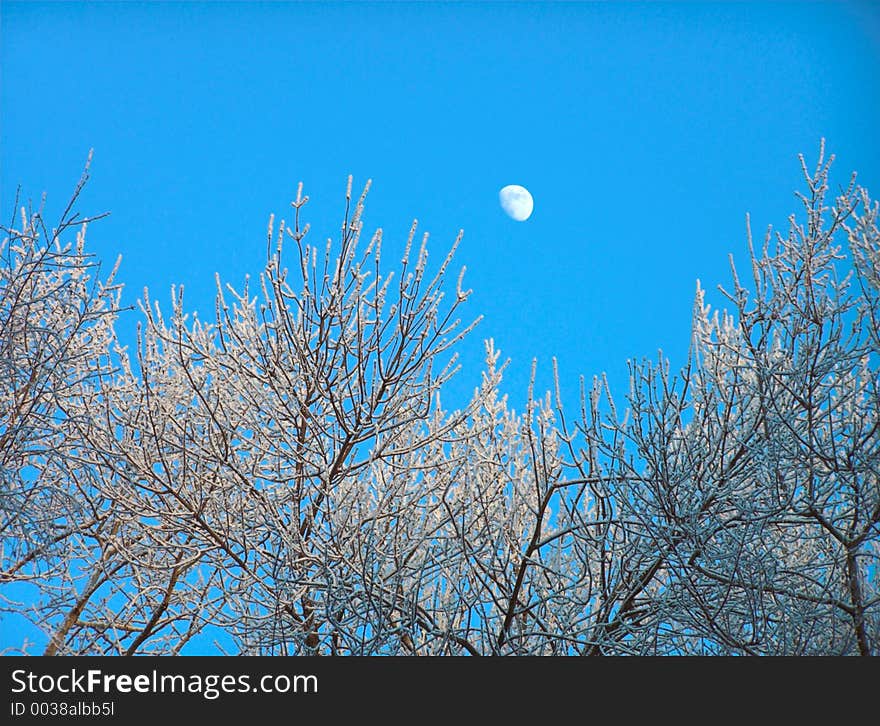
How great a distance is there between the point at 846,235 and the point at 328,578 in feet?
11.7

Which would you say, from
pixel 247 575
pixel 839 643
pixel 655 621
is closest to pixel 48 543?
pixel 247 575

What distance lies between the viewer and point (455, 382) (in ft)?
18.1

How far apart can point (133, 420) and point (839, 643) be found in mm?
3971

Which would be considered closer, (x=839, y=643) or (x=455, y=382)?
(x=839, y=643)

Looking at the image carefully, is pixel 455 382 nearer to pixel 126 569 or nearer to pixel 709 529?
pixel 709 529

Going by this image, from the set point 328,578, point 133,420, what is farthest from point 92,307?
point 328,578

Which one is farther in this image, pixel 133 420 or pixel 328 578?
pixel 133 420

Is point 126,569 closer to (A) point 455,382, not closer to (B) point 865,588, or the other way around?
(A) point 455,382
